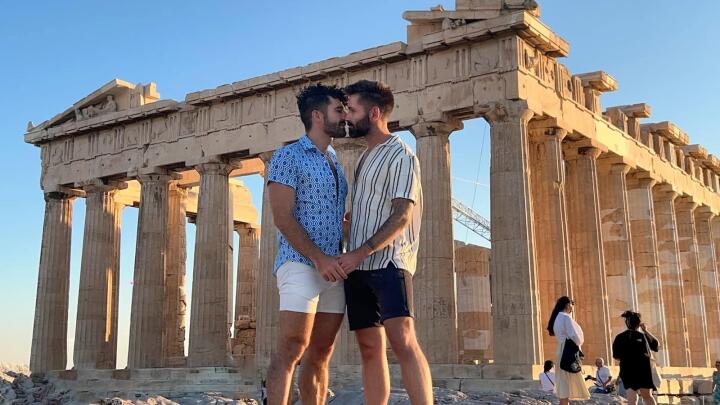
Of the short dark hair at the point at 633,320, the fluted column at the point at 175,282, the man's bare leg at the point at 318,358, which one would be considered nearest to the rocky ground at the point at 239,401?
the short dark hair at the point at 633,320

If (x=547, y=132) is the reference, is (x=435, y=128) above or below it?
below

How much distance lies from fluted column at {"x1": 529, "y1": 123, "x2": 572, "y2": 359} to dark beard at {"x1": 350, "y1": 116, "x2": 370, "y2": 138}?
16373 millimetres

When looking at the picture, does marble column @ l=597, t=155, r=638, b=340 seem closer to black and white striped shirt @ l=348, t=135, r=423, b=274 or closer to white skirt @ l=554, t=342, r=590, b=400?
white skirt @ l=554, t=342, r=590, b=400

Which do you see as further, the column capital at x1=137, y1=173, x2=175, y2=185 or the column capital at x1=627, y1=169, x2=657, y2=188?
the column capital at x1=137, y1=173, x2=175, y2=185

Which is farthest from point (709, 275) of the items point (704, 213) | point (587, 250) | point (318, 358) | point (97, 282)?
point (318, 358)

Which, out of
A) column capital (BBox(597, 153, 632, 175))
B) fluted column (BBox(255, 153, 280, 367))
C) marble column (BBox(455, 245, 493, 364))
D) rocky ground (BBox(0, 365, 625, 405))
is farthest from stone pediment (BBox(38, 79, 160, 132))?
column capital (BBox(597, 153, 632, 175))

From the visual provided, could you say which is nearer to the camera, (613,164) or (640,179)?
(613,164)

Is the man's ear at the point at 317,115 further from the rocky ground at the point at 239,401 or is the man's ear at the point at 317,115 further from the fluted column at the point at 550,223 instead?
the fluted column at the point at 550,223

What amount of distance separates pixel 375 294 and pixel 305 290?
48 cm

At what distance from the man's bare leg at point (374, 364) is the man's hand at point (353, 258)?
1.64 feet

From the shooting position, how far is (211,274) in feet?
86.7

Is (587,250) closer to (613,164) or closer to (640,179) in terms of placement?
(613,164)

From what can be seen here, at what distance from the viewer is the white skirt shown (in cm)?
1221

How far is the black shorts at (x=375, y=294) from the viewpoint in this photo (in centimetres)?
561
